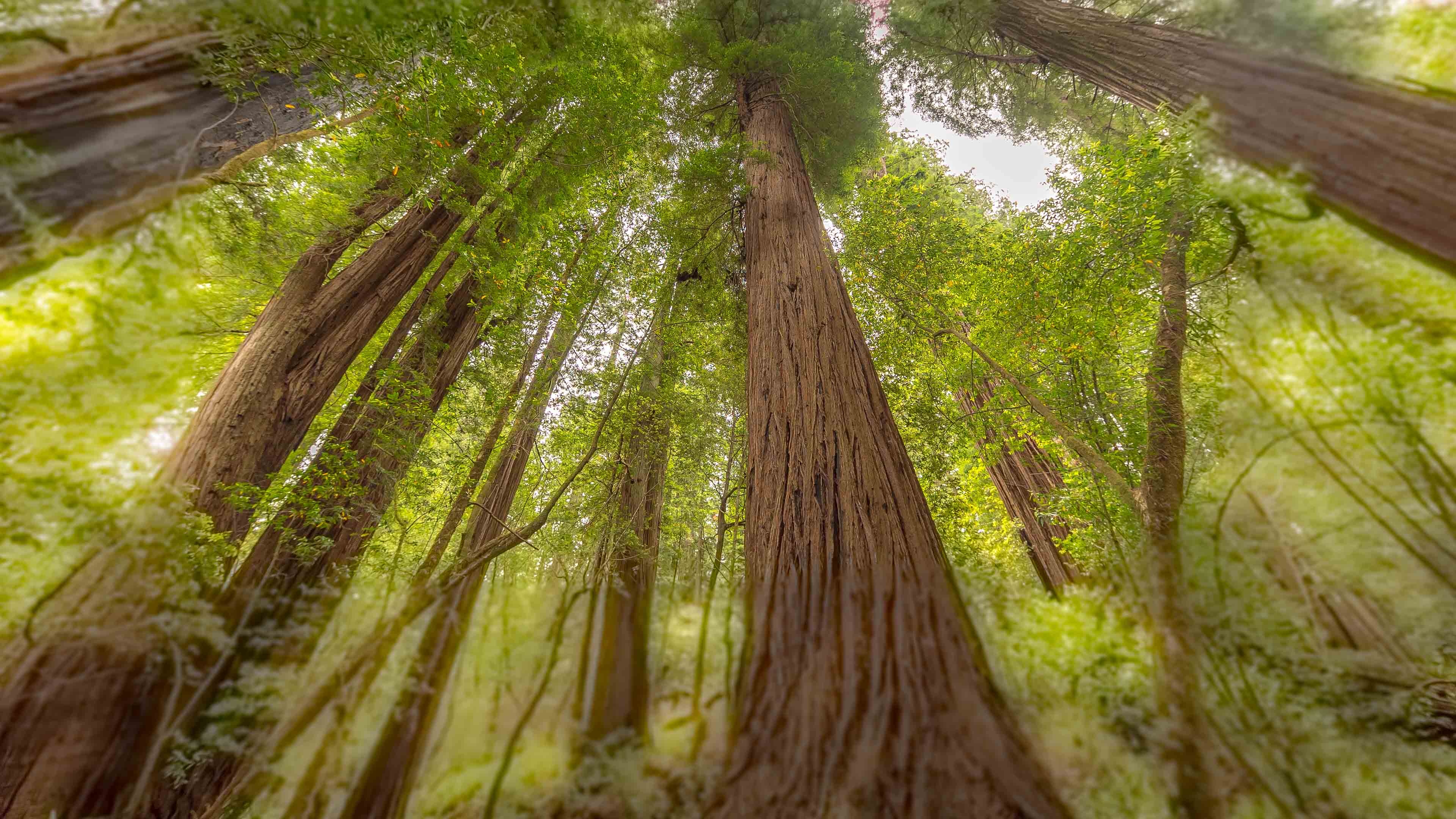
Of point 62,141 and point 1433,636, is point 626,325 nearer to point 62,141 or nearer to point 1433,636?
point 62,141

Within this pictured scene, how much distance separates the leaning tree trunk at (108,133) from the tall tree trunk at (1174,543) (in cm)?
421

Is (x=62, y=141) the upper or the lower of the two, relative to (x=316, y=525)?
upper

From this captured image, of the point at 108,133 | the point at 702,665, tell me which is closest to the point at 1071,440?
the point at 702,665

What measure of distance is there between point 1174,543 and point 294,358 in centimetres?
524

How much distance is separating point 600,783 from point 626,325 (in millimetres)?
4209

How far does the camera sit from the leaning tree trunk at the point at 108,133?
174 cm

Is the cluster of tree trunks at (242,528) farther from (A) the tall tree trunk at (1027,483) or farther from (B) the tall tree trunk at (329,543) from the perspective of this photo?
(A) the tall tree trunk at (1027,483)

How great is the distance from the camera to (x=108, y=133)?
1.98 m

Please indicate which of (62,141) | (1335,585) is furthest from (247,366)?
(1335,585)

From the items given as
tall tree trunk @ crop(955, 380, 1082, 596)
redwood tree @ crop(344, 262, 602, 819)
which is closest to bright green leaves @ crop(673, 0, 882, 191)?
tall tree trunk @ crop(955, 380, 1082, 596)

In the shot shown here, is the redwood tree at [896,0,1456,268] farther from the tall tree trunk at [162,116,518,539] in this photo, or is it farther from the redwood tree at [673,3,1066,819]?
the tall tree trunk at [162,116,518,539]

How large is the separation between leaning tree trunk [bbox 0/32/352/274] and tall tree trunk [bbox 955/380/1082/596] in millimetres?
5252

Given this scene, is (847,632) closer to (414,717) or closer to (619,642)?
(619,642)

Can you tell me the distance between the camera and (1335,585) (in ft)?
4.54
